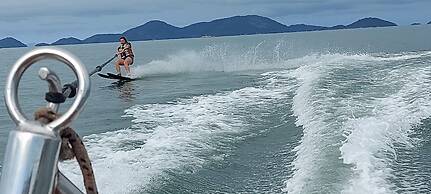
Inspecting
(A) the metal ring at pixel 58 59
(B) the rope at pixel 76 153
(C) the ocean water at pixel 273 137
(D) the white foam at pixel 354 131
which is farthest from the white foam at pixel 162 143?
(A) the metal ring at pixel 58 59

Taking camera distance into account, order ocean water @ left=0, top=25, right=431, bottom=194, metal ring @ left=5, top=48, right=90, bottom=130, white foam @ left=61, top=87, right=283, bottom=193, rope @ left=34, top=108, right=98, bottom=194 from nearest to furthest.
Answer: metal ring @ left=5, top=48, right=90, bottom=130, rope @ left=34, top=108, right=98, bottom=194, ocean water @ left=0, top=25, right=431, bottom=194, white foam @ left=61, top=87, right=283, bottom=193

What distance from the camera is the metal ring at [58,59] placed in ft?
3.13

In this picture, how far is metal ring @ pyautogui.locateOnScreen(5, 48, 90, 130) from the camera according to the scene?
0.95 m

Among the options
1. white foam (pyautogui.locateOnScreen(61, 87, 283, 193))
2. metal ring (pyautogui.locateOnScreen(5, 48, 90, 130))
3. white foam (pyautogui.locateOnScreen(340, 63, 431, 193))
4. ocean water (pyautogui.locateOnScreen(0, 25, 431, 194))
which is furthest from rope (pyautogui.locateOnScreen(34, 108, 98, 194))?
white foam (pyautogui.locateOnScreen(340, 63, 431, 193))

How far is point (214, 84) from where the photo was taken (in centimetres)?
2148

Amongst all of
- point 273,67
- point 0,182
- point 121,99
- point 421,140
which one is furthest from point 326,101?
point 273,67

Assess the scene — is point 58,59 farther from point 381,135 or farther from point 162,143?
point 162,143

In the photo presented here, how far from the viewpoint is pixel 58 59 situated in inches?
39.2

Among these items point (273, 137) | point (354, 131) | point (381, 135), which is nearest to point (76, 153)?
point (381, 135)

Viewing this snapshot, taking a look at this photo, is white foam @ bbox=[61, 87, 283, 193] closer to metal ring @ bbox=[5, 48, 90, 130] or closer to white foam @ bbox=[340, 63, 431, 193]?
white foam @ bbox=[340, 63, 431, 193]

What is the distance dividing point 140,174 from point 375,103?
5543 mm

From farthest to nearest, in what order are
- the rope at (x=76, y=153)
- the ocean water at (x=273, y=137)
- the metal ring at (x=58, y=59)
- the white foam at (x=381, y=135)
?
the ocean water at (x=273, y=137) < the white foam at (x=381, y=135) < the rope at (x=76, y=153) < the metal ring at (x=58, y=59)

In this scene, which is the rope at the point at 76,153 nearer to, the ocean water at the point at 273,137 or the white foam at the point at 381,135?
the ocean water at the point at 273,137

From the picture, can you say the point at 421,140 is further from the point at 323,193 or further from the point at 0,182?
the point at 0,182
